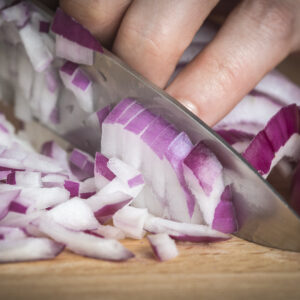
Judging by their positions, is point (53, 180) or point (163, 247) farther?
point (53, 180)

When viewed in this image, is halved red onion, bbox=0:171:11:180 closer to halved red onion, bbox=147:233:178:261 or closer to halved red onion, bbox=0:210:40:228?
halved red onion, bbox=0:210:40:228

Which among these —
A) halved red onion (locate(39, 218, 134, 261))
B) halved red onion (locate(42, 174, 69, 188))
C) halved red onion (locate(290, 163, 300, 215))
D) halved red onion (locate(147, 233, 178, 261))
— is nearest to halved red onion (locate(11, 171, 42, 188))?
halved red onion (locate(42, 174, 69, 188))

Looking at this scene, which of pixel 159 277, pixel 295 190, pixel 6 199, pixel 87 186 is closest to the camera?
Answer: pixel 159 277

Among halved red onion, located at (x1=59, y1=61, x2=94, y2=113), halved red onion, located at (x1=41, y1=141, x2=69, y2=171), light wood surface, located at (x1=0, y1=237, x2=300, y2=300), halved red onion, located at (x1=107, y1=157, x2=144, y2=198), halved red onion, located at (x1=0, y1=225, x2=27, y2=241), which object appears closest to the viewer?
light wood surface, located at (x1=0, y1=237, x2=300, y2=300)

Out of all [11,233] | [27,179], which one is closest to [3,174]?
[27,179]

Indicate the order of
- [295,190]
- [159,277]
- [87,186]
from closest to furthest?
[159,277] → [87,186] → [295,190]

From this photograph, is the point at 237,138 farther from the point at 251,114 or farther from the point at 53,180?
the point at 53,180
